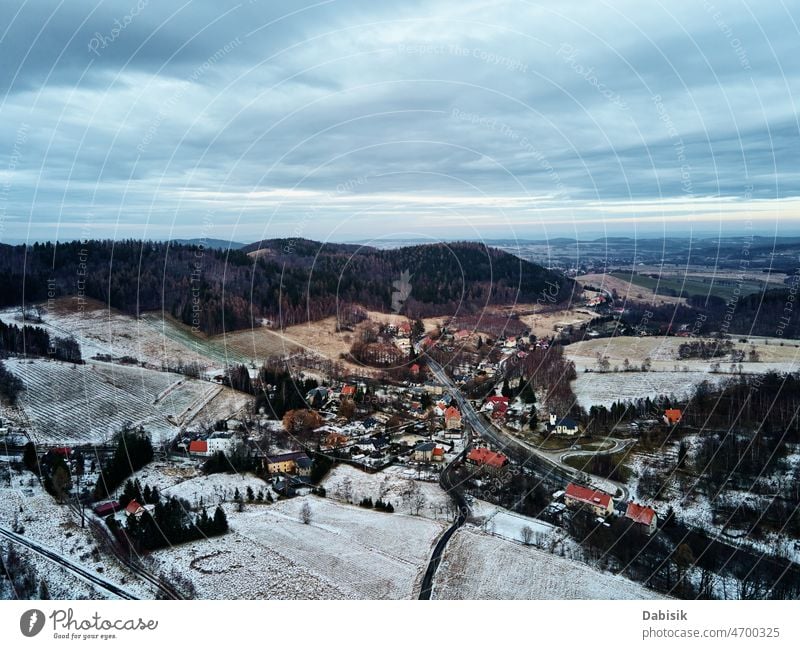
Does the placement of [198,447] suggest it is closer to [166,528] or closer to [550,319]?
[166,528]

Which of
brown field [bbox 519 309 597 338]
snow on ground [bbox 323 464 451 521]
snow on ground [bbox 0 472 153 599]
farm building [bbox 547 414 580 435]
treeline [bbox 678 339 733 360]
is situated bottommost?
snow on ground [bbox 323 464 451 521]

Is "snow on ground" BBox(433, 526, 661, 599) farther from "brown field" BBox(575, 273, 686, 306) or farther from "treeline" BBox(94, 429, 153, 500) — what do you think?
"brown field" BBox(575, 273, 686, 306)

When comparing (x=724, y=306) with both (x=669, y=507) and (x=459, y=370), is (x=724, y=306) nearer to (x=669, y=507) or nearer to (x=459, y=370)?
(x=459, y=370)

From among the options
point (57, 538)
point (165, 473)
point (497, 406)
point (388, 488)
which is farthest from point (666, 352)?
point (57, 538)

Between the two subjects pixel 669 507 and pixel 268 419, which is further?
pixel 268 419

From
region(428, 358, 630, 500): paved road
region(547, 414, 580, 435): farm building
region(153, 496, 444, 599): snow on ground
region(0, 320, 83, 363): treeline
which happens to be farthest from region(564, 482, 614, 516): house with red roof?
region(0, 320, 83, 363): treeline

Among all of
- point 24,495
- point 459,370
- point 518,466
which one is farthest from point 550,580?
point 459,370
